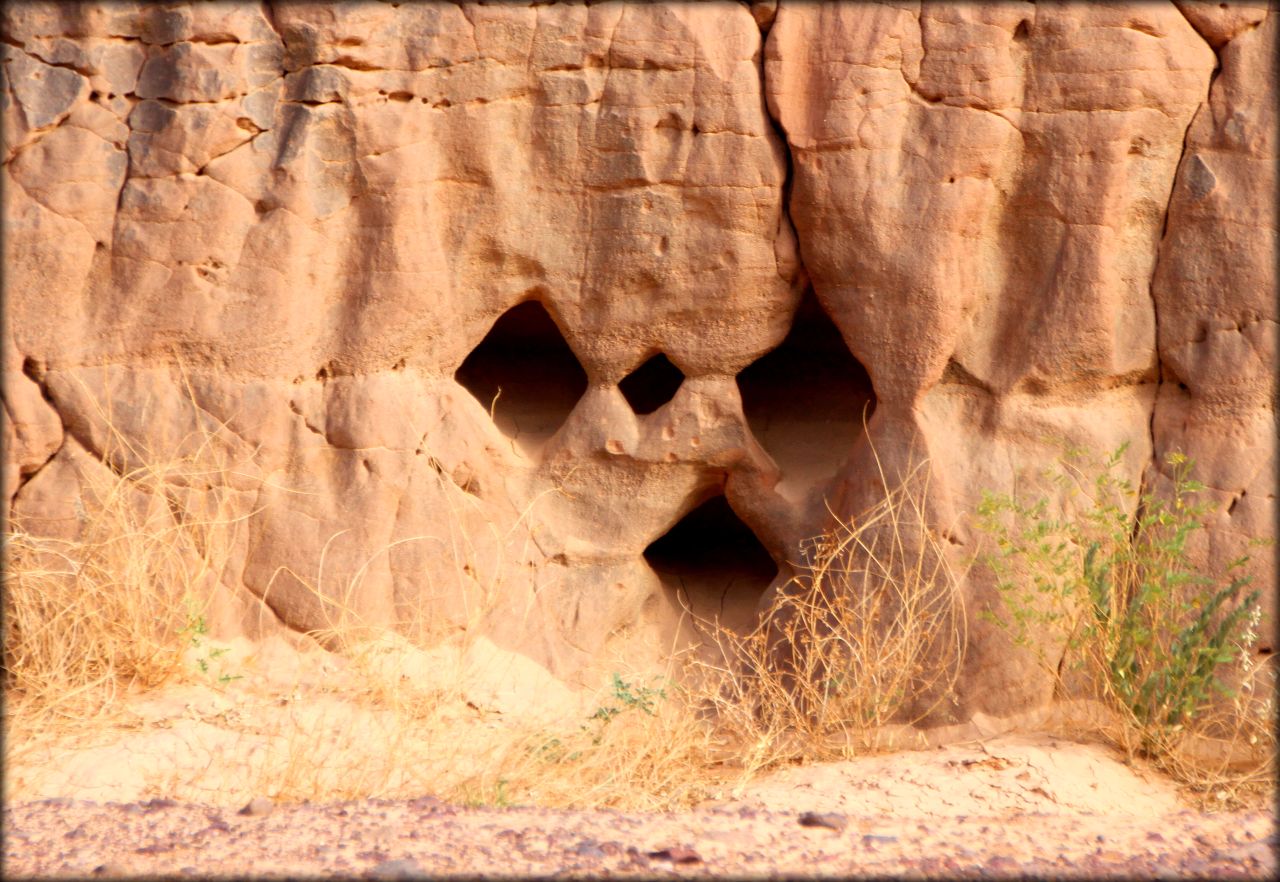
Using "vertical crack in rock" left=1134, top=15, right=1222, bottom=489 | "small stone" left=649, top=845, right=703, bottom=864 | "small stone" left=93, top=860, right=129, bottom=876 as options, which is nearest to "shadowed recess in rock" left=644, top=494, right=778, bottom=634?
"vertical crack in rock" left=1134, top=15, right=1222, bottom=489

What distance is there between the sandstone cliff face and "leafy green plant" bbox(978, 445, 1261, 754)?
16 centimetres

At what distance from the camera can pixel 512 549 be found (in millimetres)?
5301

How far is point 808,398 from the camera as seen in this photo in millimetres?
5938

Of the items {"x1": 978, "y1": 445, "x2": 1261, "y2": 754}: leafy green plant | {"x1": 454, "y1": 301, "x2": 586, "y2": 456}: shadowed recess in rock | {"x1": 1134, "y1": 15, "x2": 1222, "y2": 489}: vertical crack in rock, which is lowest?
{"x1": 978, "y1": 445, "x2": 1261, "y2": 754}: leafy green plant

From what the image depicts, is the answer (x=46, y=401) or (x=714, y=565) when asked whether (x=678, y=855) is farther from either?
(x=46, y=401)

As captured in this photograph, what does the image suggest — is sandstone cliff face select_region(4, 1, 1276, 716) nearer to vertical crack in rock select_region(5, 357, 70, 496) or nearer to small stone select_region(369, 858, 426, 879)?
vertical crack in rock select_region(5, 357, 70, 496)

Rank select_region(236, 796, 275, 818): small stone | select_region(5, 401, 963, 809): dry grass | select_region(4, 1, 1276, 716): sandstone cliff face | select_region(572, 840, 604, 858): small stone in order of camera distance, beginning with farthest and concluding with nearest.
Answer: select_region(4, 1, 1276, 716): sandstone cliff face < select_region(5, 401, 963, 809): dry grass < select_region(236, 796, 275, 818): small stone < select_region(572, 840, 604, 858): small stone

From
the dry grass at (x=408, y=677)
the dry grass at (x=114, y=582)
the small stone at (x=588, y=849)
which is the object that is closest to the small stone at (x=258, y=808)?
the dry grass at (x=408, y=677)

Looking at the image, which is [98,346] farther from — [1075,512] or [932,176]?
[1075,512]

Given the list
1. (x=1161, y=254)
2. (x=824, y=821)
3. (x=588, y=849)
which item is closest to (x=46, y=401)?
(x=588, y=849)

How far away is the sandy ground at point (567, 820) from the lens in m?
3.09

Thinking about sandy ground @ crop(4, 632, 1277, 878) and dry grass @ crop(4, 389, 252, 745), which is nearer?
sandy ground @ crop(4, 632, 1277, 878)

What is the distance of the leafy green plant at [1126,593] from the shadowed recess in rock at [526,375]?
1.97 metres

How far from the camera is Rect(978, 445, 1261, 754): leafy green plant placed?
4406 mm
